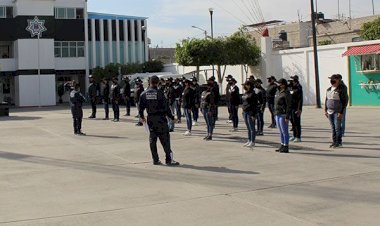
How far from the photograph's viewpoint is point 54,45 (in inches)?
1961

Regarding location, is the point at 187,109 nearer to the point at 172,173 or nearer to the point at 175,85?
the point at 175,85

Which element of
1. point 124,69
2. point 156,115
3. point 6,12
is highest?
point 6,12

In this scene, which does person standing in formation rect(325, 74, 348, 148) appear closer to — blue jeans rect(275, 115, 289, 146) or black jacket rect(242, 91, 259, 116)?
blue jeans rect(275, 115, 289, 146)

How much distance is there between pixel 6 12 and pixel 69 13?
5.90 m

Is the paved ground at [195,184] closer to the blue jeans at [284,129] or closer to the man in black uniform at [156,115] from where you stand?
the blue jeans at [284,129]

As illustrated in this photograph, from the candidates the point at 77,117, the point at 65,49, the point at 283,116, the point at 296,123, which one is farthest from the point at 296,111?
the point at 65,49

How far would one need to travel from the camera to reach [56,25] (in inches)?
1964

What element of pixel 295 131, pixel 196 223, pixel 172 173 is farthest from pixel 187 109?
pixel 196 223

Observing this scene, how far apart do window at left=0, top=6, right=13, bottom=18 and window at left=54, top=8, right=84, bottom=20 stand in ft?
13.4

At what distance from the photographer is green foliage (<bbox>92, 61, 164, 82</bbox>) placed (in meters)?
50.7

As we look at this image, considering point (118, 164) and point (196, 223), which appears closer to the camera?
point (196, 223)

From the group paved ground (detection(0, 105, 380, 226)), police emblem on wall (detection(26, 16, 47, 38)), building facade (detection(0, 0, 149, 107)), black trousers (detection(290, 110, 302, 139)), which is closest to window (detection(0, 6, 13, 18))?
building facade (detection(0, 0, 149, 107))

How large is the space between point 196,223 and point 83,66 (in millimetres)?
47320

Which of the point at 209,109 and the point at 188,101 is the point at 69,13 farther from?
the point at 209,109
